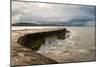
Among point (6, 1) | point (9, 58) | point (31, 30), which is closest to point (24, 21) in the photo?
point (31, 30)

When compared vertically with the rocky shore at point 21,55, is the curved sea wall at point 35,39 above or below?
above

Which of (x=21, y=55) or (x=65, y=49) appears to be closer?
(x=21, y=55)

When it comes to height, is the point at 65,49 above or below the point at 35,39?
below

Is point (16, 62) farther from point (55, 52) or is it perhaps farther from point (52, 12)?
point (52, 12)

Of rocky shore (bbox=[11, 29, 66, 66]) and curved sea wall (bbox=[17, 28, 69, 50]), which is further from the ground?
curved sea wall (bbox=[17, 28, 69, 50])

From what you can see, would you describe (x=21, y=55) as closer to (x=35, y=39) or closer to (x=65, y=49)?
(x=35, y=39)

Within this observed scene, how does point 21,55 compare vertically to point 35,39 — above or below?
below

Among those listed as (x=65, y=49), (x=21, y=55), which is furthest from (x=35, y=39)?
(x=65, y=49)

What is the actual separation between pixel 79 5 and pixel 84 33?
0.38 metres

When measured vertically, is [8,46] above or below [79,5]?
below

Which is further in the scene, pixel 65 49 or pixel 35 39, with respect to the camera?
pixel 65 49
